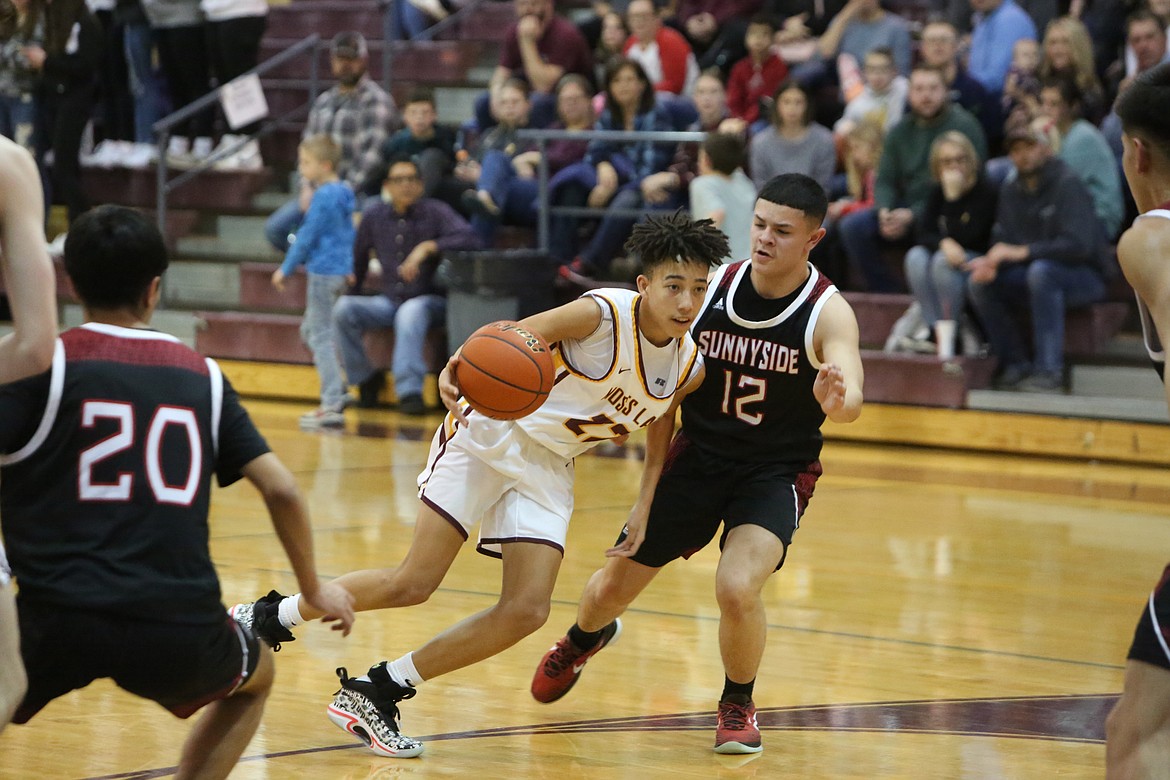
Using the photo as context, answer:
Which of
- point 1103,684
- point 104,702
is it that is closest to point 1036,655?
point 1103,684

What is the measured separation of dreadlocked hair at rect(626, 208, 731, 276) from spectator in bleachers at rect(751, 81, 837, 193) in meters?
6.16

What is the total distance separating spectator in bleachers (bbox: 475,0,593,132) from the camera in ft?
39.9

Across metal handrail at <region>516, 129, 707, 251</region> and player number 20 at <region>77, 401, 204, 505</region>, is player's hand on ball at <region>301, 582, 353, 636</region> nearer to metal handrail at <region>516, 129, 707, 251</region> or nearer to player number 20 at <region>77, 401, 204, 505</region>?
player number 20 at <region>77, 401, 204, 505</region>

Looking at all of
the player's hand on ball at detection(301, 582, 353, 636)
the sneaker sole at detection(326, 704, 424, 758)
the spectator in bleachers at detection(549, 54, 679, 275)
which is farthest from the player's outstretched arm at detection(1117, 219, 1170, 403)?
the spectator in bleachers at detection(549, 54, 679, 275)

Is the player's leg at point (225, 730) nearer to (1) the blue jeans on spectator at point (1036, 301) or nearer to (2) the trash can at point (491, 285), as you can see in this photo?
(1) the blue jeans on spectator at point (1036, 301)

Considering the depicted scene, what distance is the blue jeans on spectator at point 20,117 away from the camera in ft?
41.4

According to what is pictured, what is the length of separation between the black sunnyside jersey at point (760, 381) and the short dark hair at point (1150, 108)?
1664mm

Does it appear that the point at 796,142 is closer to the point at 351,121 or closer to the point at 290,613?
the point at 351,121

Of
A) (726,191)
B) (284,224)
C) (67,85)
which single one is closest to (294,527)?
(726,191)

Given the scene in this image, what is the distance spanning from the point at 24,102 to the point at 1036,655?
9.83 metres

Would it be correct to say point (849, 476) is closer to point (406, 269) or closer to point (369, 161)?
point (406, 269)

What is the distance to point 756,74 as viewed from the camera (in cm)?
1142

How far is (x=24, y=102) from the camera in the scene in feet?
41.4

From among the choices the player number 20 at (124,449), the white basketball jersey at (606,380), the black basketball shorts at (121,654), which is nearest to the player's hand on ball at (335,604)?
the black basketball shorts at (121,654)
